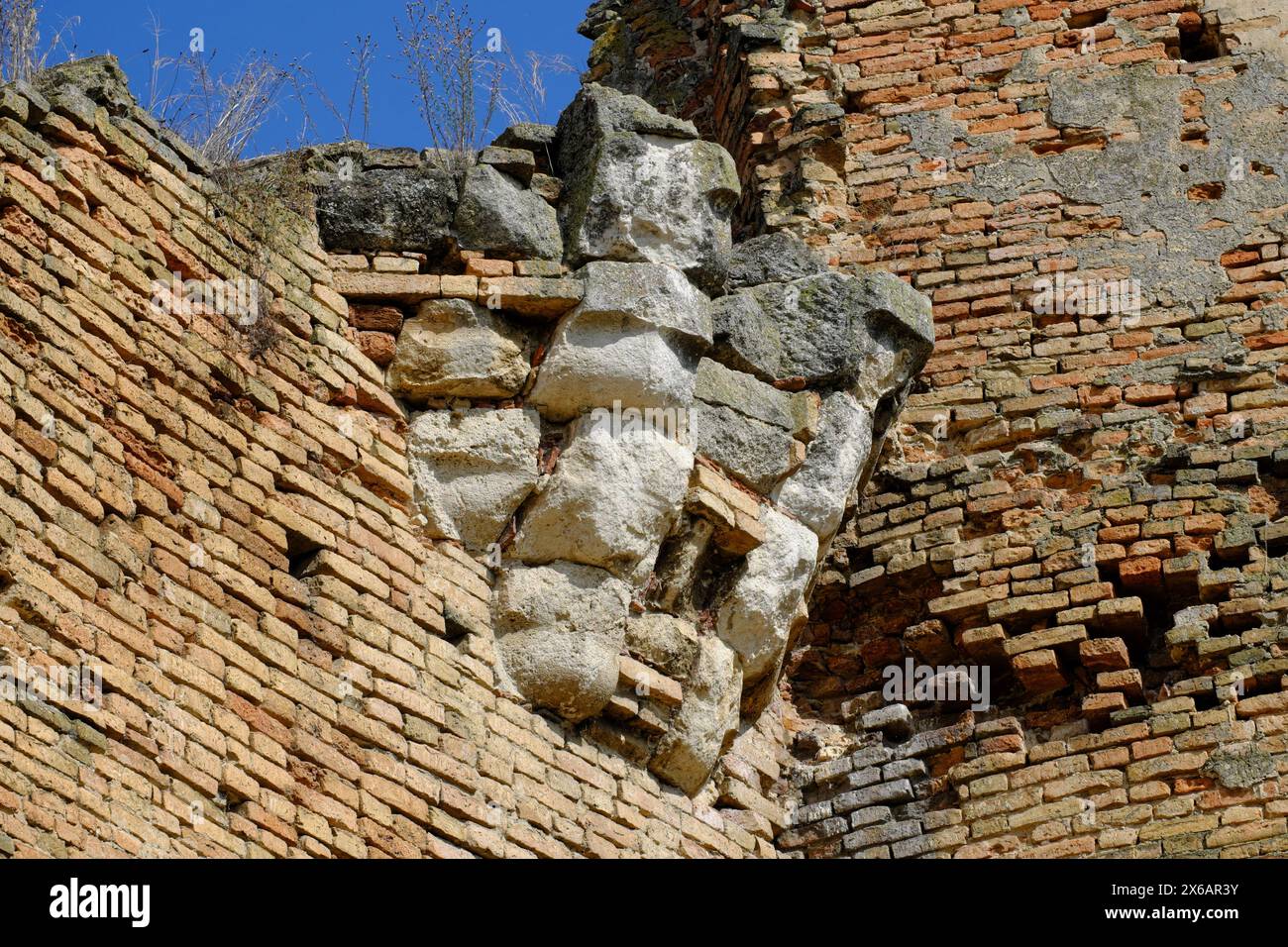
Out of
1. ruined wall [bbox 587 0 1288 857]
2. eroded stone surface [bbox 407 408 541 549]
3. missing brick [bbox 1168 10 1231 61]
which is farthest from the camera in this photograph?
missing brick [bbox 1168 10 1231 61]

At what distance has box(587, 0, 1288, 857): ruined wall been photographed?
30.8 ft

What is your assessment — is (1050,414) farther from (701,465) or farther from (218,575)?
(218,575)

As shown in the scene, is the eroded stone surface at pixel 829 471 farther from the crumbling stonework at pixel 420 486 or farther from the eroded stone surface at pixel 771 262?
the eroded stone surface at pixel 771 262

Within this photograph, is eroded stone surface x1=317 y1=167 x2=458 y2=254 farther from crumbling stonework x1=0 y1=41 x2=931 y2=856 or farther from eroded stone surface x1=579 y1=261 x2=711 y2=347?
eroded stone surface x1=579 y1=261 x2=711 y2=347

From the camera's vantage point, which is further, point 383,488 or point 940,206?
point 940,206

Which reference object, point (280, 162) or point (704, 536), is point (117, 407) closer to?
point (280, 162)

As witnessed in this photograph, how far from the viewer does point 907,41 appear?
11.2m

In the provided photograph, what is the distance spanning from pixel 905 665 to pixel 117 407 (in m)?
3.50

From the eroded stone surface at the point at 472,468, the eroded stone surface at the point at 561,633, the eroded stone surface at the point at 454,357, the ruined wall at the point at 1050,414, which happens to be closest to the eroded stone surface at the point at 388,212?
the eroded stone surface at the point at 454,357

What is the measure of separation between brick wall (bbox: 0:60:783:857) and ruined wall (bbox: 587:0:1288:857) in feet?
4.02

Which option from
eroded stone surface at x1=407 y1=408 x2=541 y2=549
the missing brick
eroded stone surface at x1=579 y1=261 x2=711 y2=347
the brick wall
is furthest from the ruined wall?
eroded stone surface at x1=407 y1=408 x2=541 y2=549

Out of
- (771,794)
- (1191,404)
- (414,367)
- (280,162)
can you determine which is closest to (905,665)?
(771,794)

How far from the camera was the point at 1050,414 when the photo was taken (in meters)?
10.2

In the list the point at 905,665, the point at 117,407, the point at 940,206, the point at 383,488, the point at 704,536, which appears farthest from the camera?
the point at 940,206
